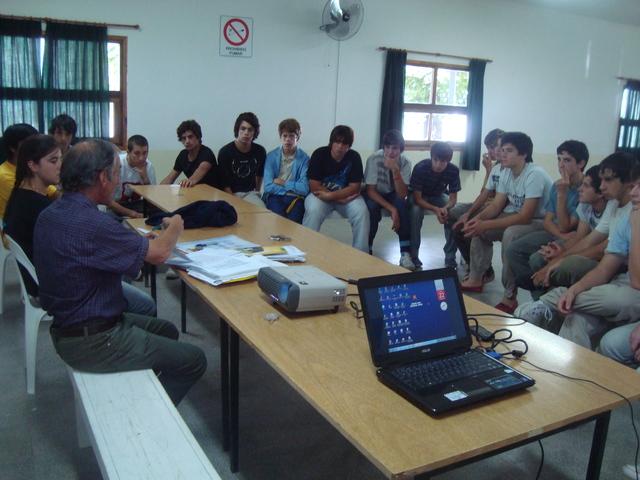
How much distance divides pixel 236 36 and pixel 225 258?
4.43 meters

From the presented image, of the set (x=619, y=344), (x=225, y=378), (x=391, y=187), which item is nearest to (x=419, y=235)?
(x=391, y=187)

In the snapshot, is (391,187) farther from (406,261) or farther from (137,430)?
(137,430)

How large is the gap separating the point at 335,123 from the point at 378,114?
1.97ft

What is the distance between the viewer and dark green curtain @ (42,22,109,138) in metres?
5.15

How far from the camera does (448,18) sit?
6.98 meters

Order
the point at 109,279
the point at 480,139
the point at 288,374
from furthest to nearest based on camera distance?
the point at 480,139 → the point at 109,279 → the point at 288,374

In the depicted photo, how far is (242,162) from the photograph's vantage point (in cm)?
450

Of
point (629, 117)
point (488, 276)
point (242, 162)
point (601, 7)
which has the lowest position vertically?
point (488, 276)

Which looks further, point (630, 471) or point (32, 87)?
point (32, 87)

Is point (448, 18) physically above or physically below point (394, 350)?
above

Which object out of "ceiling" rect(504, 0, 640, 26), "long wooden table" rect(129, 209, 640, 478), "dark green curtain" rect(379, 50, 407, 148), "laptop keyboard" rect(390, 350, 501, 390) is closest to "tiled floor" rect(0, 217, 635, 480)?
"long wooden table" rect(129, 209, 640, 478)

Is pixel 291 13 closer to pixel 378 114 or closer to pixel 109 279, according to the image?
pixel 378 114

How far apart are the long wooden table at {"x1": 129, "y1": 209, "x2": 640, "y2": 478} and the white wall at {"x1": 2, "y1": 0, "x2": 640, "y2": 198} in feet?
14.3

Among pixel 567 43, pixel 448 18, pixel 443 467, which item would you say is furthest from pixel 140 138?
pixel 567 43
